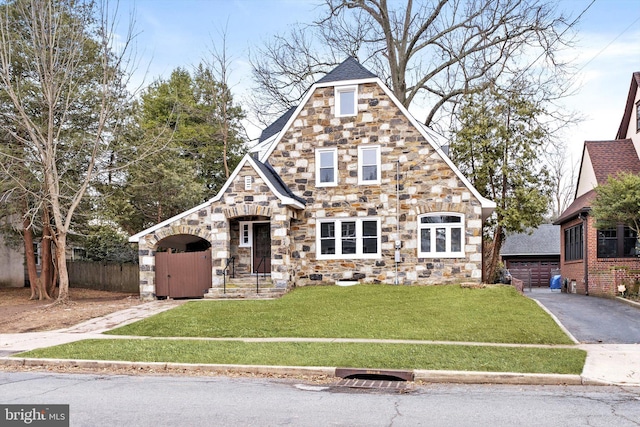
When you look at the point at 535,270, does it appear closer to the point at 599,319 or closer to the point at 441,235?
the point at 441,235

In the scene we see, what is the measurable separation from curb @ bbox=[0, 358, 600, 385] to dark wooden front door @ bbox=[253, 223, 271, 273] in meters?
11.2

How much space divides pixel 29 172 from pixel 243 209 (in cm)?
841

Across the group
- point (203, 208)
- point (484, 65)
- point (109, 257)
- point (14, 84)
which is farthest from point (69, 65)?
point (484, 65)

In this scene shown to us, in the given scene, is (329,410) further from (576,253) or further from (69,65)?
(576,253)

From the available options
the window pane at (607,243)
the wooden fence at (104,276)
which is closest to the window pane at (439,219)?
the window pane at (607,243)

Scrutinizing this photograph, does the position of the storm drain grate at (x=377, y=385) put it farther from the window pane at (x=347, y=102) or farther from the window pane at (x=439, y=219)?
the window pane at (x=347, y=102)

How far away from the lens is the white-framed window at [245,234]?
69.7ft

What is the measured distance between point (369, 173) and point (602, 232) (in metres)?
9.79

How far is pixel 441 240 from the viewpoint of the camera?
2031cm

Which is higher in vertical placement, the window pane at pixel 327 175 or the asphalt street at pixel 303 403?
the window pane at pixel 327 175

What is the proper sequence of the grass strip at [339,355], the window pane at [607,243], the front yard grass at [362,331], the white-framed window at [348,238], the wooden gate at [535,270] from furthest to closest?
the wooden gate at [535,270], the window pane at [607,243], the white-framed window at [348,238], the front yard grass at [362,331], the grass strip at [339,355]

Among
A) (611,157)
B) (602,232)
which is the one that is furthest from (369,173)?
(611,157)

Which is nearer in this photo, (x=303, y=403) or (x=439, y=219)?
(x=303, y=403)

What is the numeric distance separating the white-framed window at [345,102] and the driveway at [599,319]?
990 cm
